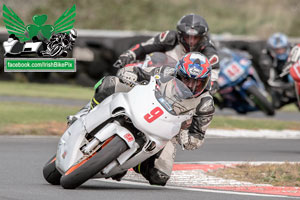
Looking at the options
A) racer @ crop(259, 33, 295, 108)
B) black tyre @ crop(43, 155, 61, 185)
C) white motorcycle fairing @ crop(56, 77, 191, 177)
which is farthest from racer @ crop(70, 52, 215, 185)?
racer @ crop(259, 33, 295, 108)

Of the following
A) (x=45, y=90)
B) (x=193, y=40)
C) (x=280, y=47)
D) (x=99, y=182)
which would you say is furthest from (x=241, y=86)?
(x=99, y=182)

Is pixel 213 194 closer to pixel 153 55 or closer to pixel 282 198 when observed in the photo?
pixel 282 198

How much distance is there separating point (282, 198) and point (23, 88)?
682 inches

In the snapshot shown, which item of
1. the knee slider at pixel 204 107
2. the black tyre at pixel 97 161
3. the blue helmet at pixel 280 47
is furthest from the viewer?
the blue helmet at pixel 280 47

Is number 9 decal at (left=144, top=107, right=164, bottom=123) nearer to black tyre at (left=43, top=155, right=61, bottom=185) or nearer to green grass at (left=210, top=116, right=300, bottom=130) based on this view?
black tyre at (left=43, top=155, right=61, bottom=185)

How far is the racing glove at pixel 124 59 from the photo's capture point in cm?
1080

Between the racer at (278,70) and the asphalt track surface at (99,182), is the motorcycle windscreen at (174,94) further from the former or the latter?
the racer at (278,70)

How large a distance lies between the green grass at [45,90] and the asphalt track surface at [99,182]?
934 centimetres

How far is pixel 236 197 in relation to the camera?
7711 mm

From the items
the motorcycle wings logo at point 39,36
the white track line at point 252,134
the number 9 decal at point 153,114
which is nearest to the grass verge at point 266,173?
the number 9 decal at point 153,114

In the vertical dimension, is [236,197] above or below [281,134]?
above

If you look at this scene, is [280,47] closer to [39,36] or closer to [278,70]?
[278,70]

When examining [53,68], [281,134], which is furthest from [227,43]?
[53,68]

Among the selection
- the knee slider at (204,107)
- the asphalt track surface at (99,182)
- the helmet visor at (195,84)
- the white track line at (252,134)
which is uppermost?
the helmet visor at (195,84)
